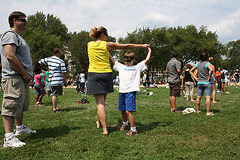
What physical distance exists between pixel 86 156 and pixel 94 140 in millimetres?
726

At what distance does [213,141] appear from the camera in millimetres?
3732

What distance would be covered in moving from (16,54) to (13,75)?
15.5 inches

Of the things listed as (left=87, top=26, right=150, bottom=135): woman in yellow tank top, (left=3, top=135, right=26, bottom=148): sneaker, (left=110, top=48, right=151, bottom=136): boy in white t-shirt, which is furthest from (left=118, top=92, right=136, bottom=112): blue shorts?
(left=3, top=135, right=26, bottom=148): sneaker

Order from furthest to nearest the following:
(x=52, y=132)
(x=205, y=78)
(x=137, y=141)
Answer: (x=205, y=78) < (x=52, y=132) < (x=137, y=141)

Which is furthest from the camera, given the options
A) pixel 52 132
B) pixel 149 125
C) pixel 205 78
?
pixel 205 78

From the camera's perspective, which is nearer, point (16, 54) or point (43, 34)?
point (16, 54)

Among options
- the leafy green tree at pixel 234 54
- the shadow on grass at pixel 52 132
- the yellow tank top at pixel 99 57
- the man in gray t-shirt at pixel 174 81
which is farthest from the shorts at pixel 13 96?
the leafy green tree at pixel 234 54

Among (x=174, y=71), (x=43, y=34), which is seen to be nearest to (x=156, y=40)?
(x=43, y=34)

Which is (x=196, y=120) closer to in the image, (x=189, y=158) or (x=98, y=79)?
(x=189, y=158)

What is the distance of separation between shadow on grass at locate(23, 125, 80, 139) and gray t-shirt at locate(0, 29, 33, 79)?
4.41 feet

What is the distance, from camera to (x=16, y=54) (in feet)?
11.8

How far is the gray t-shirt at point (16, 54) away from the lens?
3.45 m

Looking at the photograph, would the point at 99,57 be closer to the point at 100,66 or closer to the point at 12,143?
the point at 100,66

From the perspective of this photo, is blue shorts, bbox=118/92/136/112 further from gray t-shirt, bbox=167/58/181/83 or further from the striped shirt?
the striped shirt
